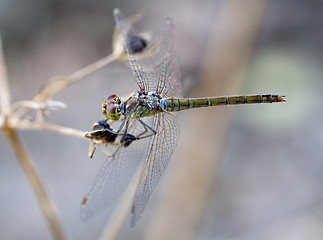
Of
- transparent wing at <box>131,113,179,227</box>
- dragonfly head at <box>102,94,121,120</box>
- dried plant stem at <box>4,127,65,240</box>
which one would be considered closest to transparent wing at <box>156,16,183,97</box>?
transparent wing at <box>131,113,179,227</box>

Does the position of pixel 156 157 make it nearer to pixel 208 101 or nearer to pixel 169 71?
pixel 169 71

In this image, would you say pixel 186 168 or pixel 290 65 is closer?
pixel 186 168

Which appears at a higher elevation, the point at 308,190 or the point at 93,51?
the point at 93,51

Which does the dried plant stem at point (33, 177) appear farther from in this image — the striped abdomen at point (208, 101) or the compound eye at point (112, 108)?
the striped abdomen at point (208, 101)

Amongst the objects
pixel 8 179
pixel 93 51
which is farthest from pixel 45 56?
pixel 8 179

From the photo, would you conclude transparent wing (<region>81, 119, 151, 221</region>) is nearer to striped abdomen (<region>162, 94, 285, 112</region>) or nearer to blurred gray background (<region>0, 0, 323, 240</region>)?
striped abdomen (<region>162, 94, 285, 112</region>)

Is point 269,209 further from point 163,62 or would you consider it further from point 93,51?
point 93,51

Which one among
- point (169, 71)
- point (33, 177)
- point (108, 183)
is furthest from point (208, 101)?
point (33, 177)
